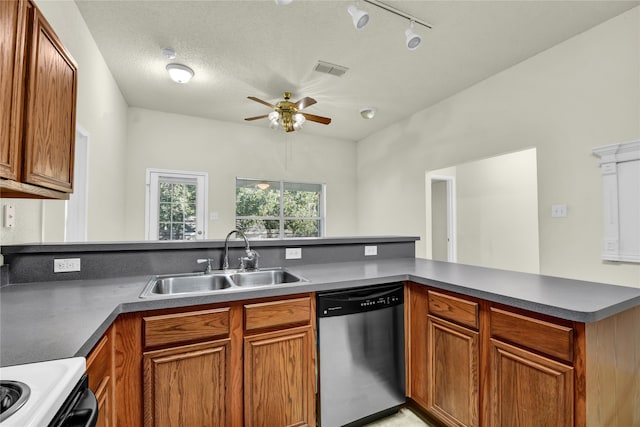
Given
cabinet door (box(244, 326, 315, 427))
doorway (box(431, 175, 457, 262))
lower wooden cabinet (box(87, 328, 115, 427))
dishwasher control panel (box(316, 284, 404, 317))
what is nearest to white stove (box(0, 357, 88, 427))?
lower wooden cabinet (box(87, 328, 115, 427))

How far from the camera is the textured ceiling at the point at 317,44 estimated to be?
234cm

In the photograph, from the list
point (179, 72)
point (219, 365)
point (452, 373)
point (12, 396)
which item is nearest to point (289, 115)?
point (179, 72)

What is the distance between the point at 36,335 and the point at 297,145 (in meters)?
4.89

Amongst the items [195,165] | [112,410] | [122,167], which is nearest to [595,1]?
[112,410]

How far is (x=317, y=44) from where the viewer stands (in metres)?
2.80

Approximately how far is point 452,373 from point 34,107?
2.29m

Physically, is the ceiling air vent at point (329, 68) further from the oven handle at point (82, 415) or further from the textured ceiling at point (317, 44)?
the oven handle at point (82, 415)

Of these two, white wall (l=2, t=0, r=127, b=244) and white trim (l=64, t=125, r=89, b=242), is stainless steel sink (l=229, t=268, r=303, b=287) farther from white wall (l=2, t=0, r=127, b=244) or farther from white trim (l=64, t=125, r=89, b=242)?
white trim (l=64, t=125, r=89, b=242)

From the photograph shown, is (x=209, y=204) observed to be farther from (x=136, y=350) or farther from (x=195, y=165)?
(x=136, y=350)

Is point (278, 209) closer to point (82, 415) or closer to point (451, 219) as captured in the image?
point (451, 219)

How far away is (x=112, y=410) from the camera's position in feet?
3.72

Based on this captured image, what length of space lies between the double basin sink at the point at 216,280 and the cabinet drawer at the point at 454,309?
78 centimetres

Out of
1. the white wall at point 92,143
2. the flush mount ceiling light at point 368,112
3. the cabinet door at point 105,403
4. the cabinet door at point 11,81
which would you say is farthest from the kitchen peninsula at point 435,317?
the flush mount ceiling light at point 368,112

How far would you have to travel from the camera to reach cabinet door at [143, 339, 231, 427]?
1296mm
